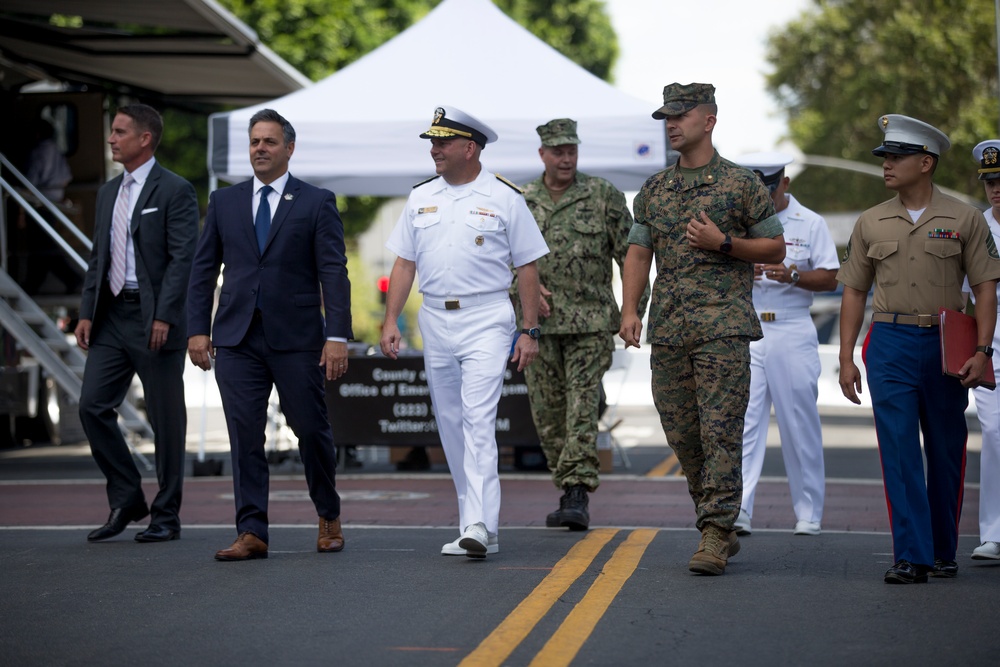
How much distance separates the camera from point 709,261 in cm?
704

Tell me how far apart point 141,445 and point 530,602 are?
37.4 feet

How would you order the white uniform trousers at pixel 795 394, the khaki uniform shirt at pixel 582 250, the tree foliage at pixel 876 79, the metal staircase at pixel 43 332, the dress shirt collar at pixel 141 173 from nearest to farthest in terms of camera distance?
A: the dress shirt collar at pixel 141 173, the white uniform trousers at pixel 795 394, the khaki uniform shirt at pixel 582 250, the metal staircase at pixel 43 332, the tree foliage at pixel 876 79

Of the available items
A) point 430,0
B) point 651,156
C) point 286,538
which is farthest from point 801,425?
point 430,0

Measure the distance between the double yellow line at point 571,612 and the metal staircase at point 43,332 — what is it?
6.31 metres

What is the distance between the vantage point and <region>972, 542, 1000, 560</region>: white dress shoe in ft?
24.8

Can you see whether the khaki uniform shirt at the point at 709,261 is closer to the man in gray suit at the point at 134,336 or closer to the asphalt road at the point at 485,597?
the asphalt road at the point at 485,597

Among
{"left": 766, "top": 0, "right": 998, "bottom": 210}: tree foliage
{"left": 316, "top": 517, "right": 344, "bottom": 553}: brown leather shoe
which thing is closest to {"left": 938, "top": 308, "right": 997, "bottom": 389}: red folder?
{"left": 316, "top": 517, "right": 344, "bottom": 553}: brown leather shoe

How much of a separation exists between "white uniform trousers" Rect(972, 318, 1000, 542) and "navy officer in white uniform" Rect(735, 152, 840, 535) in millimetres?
1184

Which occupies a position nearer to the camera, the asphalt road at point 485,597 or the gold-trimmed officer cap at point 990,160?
the asphalt road at point 485,597

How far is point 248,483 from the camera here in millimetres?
7629

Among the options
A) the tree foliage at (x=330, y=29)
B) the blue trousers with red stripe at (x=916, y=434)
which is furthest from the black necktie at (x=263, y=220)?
the tree foliage at (x=330, y=29)

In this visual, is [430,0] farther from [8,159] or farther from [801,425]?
[801,425]

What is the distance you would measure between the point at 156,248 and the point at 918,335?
13.3ft

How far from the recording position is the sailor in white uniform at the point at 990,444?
760 centimetres
